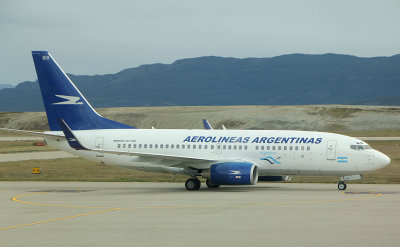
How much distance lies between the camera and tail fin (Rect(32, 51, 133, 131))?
3934cm

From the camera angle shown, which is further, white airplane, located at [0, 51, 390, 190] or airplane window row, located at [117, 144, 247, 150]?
airplane window row, located at [117, 144, 247, 150]

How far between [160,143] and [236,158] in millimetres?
4873

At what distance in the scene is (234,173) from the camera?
114 ft

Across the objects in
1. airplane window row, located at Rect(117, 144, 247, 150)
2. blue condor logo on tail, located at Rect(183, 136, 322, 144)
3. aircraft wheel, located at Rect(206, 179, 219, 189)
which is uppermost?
blue condor logo on tail, located at Rect(183, 136, 322, 144)

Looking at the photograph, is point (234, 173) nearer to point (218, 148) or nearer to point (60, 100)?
point (218, 148)

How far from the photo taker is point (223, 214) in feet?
80.8

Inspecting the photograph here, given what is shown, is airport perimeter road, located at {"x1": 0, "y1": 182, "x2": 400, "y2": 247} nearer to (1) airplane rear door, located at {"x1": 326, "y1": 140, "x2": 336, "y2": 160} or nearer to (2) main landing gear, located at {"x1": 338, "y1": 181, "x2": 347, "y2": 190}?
(2) main landing gear, located at {"x1": 338, "y1": 181, "x2": 347, "y2": 190}

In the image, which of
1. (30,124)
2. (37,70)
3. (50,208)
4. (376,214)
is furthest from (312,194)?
(30,124)

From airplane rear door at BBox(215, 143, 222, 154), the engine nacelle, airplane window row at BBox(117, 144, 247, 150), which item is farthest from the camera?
airplane rear door at BBox(215, 143, 222, 154)

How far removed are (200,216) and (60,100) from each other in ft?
60.1

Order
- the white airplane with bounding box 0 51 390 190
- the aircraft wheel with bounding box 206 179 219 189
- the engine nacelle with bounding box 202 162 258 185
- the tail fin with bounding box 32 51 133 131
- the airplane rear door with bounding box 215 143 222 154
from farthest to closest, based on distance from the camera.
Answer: the tail fin with bounding box 32 51 133 131
the aircraft wheel with bounding box 206 179 219 189
the airplane rear door with bounding box 215 143 222 154
the white airplane with bounding box 0 51 390 190
the engine nacelle with bounding box 202 162 258 185

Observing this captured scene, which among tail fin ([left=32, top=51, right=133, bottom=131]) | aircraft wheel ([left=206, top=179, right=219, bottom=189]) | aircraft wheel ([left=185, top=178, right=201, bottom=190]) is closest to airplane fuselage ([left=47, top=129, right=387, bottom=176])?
tail fin ([left=32, top=51, right=133, bottom=131])

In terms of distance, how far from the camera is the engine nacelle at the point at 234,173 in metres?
34.5

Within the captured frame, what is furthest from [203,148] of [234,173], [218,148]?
[234,173]
